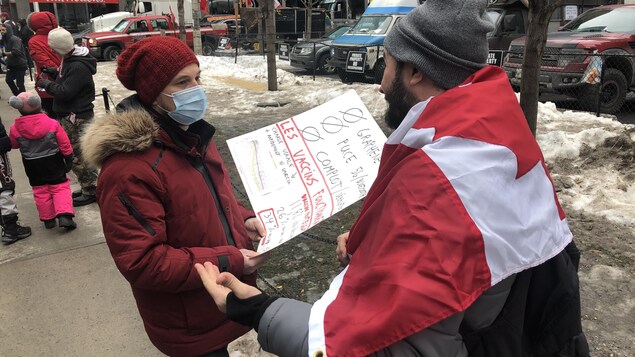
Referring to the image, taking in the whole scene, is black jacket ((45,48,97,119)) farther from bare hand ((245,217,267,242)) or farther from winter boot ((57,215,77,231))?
bare hand ((245,217,267,242))

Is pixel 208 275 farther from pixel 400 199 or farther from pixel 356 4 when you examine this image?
pixel 356 4

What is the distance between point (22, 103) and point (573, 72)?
8609 millimetres

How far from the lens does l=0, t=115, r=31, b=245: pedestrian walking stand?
183 inches

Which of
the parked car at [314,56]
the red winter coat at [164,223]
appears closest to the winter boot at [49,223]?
the red winter coat at [164,223]

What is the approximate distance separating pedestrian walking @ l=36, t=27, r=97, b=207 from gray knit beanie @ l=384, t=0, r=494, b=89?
4.62 meters

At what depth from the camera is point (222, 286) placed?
1.45m

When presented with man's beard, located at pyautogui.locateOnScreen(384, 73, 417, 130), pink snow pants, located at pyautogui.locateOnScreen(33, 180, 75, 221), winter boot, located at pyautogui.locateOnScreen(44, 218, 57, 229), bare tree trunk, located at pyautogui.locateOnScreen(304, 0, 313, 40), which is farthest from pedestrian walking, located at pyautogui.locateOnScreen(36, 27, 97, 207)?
bare tree trunk, located at pyautogui.locateOnScreen(304, 0, 313, 40)

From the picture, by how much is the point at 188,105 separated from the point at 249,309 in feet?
3.28

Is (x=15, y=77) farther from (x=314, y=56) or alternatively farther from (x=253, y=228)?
(x=253, y=228)

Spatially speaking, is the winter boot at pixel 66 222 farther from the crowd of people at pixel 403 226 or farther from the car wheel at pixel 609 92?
the car wheel at pixel 609 92

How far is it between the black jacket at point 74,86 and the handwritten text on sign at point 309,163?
4005 millimetres

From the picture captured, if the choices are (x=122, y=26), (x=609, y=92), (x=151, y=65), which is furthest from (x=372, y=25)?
(x=122, y=26)

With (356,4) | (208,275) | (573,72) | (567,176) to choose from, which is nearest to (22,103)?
(208,275)

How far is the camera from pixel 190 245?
6.07 feet
